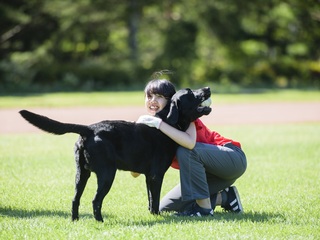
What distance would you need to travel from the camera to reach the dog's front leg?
5.46 meters

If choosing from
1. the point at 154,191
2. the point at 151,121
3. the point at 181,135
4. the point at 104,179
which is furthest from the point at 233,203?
the point at 104,179

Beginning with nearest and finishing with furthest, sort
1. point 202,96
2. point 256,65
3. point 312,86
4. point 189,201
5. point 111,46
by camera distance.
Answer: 1. point 202,96
2. point 189,201
3. point 312,86
4. point 256,65
5. point 111,46

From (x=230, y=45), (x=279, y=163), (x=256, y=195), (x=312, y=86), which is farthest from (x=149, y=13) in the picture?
(x=256, y=195)

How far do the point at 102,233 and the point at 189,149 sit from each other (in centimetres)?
126

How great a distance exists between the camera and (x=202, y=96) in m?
5.56

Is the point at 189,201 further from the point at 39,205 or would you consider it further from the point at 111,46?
the point at 111,46

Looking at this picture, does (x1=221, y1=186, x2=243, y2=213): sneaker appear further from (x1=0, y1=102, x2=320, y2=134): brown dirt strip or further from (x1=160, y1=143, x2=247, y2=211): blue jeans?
(x1=0, y1=102, x2=320, y2=134): brown dirt strip

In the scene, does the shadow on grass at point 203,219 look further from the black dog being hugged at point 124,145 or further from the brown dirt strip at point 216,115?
the brown dirt strip at point 216,115

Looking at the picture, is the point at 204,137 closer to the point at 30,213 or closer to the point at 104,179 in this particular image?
Result: the point at 104,179

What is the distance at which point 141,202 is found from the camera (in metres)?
6.54

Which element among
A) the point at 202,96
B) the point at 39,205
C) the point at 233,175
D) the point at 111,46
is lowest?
the point at 39,205

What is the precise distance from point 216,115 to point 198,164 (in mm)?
12838

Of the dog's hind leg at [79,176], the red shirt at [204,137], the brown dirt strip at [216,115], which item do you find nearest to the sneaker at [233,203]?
the red shirt at [204,137]

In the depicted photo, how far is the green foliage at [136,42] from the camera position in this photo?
32.6 metres
